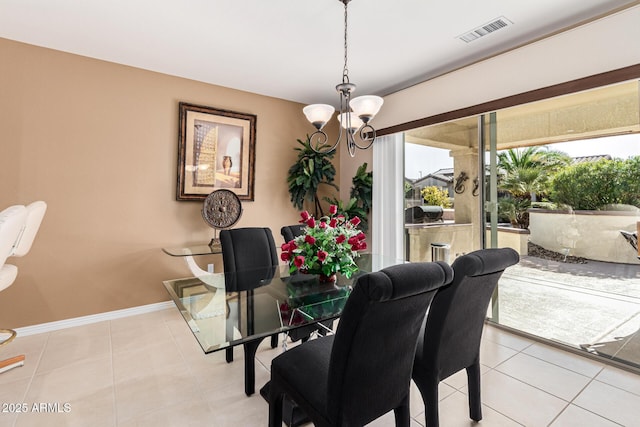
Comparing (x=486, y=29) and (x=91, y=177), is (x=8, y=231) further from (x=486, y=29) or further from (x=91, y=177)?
(x=486, y=29)

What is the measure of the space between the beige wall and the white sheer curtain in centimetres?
215

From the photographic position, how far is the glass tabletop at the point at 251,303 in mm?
1460

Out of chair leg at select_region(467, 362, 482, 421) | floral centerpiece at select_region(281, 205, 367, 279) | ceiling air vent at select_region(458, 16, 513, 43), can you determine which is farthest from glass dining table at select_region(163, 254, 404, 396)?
ceiling air vent at select_region(458, 16, 513, 43)

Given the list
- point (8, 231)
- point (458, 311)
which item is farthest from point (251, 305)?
point (8, 231)

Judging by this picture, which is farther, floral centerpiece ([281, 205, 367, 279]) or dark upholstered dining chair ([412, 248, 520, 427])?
floral centerpiece ([281, 205, 367, 279])

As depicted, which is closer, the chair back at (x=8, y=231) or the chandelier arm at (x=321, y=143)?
the chair back at (x=8, y=231)

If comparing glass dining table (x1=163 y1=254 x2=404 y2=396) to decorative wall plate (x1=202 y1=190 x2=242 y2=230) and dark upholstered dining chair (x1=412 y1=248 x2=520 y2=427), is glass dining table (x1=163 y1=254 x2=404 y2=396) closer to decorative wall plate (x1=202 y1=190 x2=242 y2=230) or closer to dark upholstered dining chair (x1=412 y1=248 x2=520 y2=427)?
dark upholstered dining chair (x1=412 y1=248 x2=520 y2=427)

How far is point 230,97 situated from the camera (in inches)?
153

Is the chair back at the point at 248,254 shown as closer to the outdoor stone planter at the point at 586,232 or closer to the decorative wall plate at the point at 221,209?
the decorative wall plate at the point at 221,209

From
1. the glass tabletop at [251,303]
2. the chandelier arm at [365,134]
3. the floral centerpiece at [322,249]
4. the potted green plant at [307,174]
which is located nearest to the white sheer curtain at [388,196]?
the chandelier arm at [365,134]

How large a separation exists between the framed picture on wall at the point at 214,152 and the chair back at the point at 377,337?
3.04 metres

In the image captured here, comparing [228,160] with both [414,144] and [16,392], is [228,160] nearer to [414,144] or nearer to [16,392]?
[414,144]

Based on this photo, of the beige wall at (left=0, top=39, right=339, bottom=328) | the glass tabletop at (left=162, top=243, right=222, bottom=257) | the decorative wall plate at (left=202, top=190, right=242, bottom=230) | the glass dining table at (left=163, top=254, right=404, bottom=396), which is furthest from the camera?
the decorative wall plate at (left=202, top=190, right=242, bottom=230)

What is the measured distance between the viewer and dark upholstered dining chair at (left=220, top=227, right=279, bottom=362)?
250 centimetres
